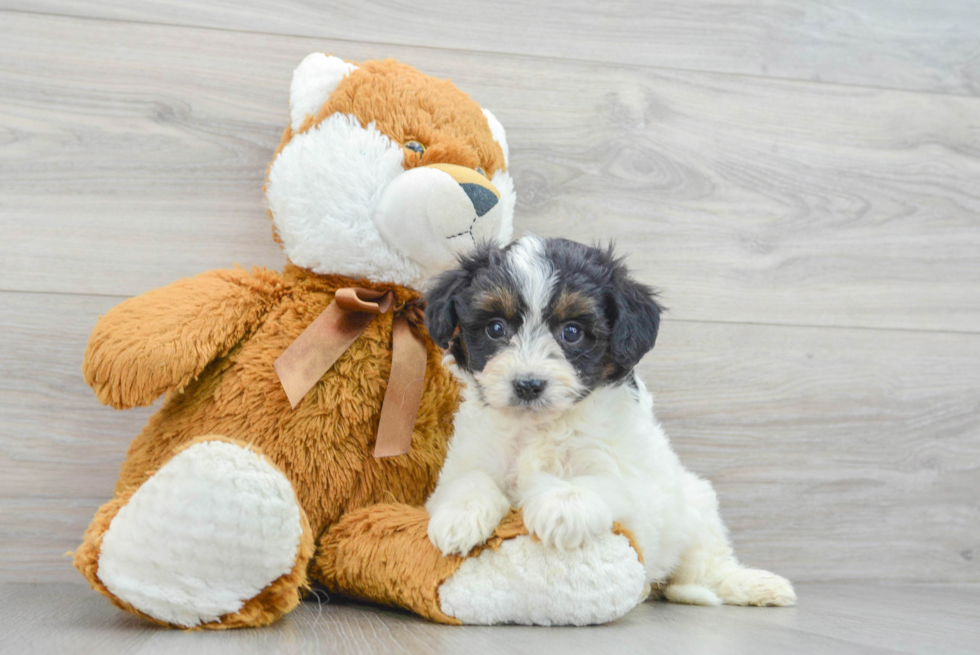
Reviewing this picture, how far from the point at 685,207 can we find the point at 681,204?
14mm

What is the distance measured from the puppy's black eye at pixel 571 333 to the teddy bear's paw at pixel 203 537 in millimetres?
526

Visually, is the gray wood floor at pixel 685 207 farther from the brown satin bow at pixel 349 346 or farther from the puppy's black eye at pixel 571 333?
the puppy's black eye at pixel 571 333

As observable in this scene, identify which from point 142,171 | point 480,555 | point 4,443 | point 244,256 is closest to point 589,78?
point 244,256

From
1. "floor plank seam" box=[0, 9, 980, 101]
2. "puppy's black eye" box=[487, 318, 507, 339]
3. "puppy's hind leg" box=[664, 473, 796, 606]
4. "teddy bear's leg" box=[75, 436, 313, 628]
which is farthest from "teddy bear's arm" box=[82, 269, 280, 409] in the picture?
"puppy's hind leg" box=[664, 473, 796, 606]

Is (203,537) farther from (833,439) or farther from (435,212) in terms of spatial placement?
(833,439)

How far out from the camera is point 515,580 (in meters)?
1.25

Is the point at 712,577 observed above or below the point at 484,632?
below

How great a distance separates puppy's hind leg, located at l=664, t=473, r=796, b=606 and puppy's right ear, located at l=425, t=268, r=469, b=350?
66 cm

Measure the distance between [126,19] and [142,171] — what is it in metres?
0.37

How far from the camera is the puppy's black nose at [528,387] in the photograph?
1285 millimetres

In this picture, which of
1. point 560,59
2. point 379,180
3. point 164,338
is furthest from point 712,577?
point 560,59

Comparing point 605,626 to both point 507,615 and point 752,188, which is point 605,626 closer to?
point 507,615

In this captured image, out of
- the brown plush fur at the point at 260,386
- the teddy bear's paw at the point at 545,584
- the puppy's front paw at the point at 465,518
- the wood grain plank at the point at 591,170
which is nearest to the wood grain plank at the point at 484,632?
the teddy bear's paw at the point at 545,584

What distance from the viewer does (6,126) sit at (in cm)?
183
